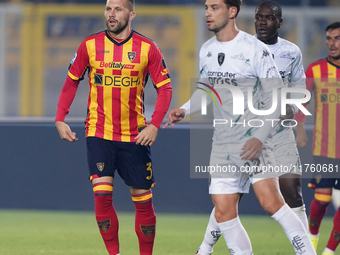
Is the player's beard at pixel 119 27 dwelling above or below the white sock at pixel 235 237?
above

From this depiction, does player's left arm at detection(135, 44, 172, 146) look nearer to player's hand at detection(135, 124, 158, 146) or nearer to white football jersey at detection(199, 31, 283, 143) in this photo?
player's hand at detection(135, 124, 158, 146)

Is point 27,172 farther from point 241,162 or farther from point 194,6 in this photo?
point 241,162

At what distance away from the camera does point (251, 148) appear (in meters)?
3.02

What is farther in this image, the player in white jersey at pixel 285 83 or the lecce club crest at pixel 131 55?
the player in white jersey at pixel 285 83

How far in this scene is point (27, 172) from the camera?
5988mm

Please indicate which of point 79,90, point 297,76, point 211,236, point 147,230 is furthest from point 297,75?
point 79,90

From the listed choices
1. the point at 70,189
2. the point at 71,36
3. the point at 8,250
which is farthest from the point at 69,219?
the point at 71,36

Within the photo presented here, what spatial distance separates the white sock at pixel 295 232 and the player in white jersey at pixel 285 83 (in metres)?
0.75

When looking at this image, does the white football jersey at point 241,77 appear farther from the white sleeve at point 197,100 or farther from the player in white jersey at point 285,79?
the player in white jersey at point 285,79

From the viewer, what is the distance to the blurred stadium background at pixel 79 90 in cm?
598

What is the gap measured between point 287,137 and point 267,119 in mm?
854

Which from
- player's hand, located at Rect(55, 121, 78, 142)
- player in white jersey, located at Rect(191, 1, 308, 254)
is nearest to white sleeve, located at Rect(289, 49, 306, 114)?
player in white jersey, located at Rect(191, 1, 308, 254)

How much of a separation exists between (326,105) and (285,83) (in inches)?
42.0

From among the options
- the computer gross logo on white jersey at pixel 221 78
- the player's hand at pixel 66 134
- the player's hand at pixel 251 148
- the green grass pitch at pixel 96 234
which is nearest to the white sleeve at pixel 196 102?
the computer gross logo on white jersey at pixel 221 78
